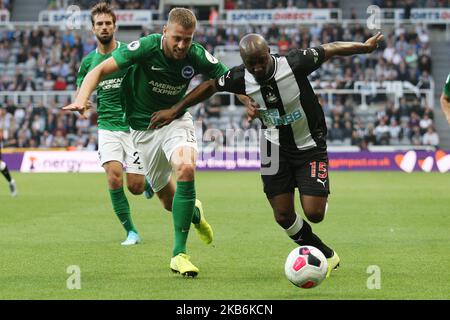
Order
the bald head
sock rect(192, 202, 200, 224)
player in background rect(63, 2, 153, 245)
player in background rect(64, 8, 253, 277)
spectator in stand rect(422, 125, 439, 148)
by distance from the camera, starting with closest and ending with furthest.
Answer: the bald head → player in background rect(64, 8, 253, 277) → sock rect(192, 202, 200, 224) → player in background rect(63, 2, 153, 245) → spectator in stand rect(422, 125, 439, 148)

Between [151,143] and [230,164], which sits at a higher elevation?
[151,143]

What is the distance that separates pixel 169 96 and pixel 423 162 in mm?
20272

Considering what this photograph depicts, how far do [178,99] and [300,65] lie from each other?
1.51 meters

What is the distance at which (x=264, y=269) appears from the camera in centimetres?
851

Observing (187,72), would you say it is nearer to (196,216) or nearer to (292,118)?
(292,118)

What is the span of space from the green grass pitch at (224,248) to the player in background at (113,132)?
0.51m

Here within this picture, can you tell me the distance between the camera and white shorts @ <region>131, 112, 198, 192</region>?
8.79m

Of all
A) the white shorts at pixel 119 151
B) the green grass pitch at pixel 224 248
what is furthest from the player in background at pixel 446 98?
the white shorts at pixel 119 151

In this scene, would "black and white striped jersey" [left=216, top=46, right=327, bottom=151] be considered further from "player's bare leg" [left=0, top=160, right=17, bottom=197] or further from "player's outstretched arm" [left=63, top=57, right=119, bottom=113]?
"player's bare leg" [left=0, top=160, right=17, bottom=197]

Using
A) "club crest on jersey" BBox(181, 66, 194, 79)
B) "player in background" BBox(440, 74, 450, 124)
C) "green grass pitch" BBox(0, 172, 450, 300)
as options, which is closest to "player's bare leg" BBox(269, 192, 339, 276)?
"green grass pitch" BBox(0, 172, 450, 300)

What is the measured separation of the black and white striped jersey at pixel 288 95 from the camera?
803 centimetres

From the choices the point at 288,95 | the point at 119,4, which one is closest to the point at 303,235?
the point at 288,95
